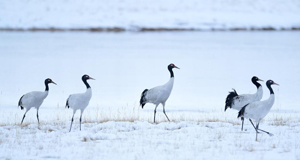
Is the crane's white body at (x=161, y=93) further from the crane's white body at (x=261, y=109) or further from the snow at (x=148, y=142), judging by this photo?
the crane's white body at (x=261, y=109)

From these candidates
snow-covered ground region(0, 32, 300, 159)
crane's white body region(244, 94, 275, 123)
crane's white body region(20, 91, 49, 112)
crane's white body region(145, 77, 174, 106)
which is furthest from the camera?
crane's white body region(145, 77, 174, 106)

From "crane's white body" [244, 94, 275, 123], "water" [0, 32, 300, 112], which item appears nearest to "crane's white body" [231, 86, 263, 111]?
"crane's white body" [244, 94, 275, 123]

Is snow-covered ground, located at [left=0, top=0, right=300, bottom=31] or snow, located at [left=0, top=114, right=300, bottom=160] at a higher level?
snow-covered ground, located at [left=0, top=0, right=300, bottom=31]

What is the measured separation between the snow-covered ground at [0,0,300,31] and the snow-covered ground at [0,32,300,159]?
475 inches

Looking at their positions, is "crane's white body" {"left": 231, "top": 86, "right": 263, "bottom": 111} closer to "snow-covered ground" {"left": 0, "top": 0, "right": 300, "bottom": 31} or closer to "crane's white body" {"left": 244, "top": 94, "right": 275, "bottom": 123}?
"crane's white body" {"left": 244, "top": 94, "right": 275, "bottom": 123}

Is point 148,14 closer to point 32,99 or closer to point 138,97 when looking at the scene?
point 138,97

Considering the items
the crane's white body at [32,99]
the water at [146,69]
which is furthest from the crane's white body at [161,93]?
the crane's white body at [32,99]

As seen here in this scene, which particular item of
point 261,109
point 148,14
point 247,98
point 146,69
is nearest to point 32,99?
point 247,98

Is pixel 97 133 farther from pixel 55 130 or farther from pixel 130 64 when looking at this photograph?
pixel 130 64

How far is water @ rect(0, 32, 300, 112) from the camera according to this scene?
1414cm

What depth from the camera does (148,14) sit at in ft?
164

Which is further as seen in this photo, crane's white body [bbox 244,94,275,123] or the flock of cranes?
the flock of cranes

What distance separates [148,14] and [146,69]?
29.8 metres

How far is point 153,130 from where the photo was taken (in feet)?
27.3
